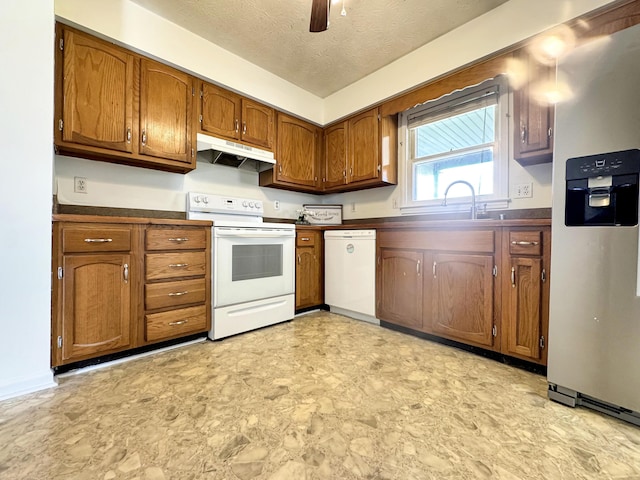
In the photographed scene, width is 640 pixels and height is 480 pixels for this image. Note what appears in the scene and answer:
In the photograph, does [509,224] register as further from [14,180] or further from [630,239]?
[14,180]

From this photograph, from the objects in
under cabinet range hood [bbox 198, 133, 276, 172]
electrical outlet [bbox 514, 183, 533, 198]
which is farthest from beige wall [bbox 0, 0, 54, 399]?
electrical outlet [bbox 514, 183, 533, 198]

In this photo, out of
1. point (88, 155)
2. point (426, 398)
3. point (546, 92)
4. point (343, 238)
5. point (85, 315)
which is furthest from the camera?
point (343, 238)

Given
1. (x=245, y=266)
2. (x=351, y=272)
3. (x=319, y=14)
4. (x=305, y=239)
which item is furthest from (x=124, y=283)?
(x=319, y=14)

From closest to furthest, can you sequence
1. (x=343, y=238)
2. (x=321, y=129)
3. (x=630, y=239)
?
(x=630, y=239)
(x=343, y=238)
(x=321, y=129)

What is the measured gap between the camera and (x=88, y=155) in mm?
1992

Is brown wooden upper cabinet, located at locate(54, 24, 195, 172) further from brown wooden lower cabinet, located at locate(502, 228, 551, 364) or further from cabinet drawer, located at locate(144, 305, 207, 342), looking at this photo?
brown wooden lower cabinet, located at locate(502, 228, 551, 364)

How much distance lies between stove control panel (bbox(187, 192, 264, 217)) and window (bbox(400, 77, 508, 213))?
1.55 metres

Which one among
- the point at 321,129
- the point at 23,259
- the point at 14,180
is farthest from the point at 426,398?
the point at 321,129

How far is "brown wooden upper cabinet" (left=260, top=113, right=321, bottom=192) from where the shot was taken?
9.76 ft

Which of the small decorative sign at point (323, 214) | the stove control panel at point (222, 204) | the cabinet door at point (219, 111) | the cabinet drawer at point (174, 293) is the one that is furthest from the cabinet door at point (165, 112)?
the small decorative sign at point (323, 214)

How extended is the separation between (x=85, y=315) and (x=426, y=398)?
6.43 ft

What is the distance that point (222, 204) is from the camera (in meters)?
2.60

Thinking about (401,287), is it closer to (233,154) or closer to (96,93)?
(233,154)

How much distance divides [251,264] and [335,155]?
1.63 metres
